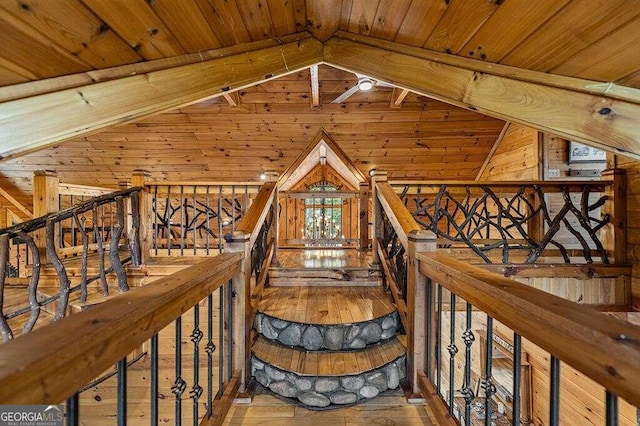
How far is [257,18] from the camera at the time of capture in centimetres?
182

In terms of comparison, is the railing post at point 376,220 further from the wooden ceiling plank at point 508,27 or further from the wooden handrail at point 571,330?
the wooden handrail at point 571,330

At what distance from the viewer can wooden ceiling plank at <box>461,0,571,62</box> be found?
3.99ft

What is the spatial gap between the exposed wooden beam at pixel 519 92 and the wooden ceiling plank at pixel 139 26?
1.23 metres

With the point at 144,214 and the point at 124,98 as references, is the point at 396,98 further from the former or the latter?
the point at 124,98

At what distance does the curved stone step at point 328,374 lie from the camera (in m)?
1.88

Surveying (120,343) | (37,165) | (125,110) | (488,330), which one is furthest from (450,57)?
(37,165)

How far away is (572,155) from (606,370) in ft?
17.2

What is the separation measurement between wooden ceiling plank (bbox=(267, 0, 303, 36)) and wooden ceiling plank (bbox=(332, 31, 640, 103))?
1.17ft

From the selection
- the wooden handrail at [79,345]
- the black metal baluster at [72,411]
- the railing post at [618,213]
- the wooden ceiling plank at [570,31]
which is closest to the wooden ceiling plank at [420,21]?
the wooden ceiling plank at [570,31]

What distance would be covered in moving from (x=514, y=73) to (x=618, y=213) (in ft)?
8.78

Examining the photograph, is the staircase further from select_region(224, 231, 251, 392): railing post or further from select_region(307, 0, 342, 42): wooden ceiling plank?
select_region(307, 0, 342, 42): wooden ceiling plank

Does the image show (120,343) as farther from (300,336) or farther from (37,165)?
(37,165)

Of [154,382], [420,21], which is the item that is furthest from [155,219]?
[420,21]

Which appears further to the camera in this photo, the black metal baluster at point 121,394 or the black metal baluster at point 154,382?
the black metal baluster at point 154,382
